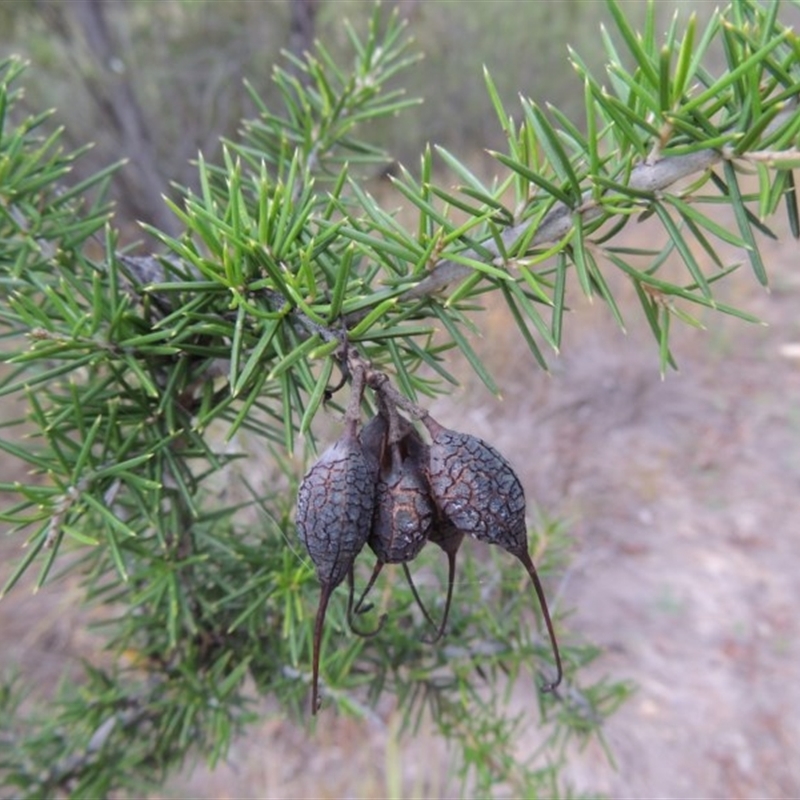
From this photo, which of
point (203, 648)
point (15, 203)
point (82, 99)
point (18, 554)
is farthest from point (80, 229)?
point (82, 99)

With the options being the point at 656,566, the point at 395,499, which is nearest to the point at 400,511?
the point at 395,499

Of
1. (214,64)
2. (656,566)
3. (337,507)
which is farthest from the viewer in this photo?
(214,64)

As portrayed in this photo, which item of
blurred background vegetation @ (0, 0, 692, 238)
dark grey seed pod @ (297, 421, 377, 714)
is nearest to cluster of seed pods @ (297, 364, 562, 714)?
dark grey seed pod @ (297, 421, 377, 714)

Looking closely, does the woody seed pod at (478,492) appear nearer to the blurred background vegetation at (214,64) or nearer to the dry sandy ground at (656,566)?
the dry sandy ground at (656,566)

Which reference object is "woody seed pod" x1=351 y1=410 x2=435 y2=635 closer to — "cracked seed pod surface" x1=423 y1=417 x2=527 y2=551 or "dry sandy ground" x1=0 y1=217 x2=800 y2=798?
"cracked seed pod surface" x1=423 y1=417 x2=527 y2=551

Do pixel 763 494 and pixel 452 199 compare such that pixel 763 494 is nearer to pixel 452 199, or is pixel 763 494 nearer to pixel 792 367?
pixel 792 367

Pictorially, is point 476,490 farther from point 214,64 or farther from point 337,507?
point 214,64

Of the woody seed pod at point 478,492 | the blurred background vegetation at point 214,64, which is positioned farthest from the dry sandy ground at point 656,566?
the blurred background vegetation at point 214,64
